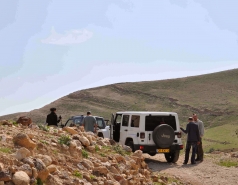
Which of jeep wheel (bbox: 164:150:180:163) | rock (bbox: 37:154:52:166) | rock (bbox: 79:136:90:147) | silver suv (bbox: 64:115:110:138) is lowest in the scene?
jeep wheel (bbox: 164:150:180:163)

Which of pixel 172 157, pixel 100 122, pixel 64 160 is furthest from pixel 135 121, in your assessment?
Answer: pixel 64 160

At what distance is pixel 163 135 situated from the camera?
1517cm

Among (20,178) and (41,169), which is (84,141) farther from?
(20,178)

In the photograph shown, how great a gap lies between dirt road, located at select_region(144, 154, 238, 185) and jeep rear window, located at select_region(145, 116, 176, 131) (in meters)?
1.31

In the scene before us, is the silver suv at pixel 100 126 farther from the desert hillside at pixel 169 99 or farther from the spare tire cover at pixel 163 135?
the desert hillside at pixel 169 99

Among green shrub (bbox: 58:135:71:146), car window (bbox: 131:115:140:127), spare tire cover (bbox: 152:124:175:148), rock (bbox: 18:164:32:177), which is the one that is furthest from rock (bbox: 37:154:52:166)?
car window (bbox: 131:115:140:127)

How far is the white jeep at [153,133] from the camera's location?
15164mm

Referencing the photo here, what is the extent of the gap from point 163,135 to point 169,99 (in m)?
67.3

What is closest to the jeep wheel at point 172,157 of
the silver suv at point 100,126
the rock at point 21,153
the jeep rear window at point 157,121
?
the jeep rear window at point 157,121

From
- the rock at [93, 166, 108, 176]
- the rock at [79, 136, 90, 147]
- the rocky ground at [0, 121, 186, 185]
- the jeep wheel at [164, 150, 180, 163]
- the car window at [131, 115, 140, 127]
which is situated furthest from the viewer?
the jeep wheel at [164, 150, 180, 163]

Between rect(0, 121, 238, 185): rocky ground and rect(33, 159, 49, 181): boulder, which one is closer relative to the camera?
rect(0, 121, 238, 185): rocky ground

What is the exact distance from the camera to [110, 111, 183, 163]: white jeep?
1516 centimetres

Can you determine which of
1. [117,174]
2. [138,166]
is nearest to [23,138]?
[117,174]

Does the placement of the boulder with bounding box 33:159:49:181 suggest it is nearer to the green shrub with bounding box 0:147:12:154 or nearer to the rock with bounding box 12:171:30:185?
the rock with bounding box 12:171:30:185
